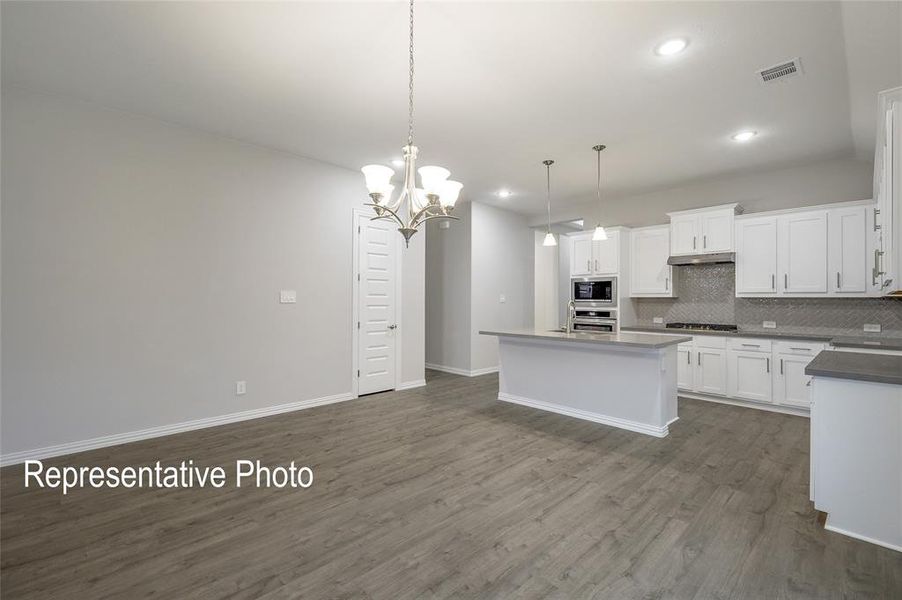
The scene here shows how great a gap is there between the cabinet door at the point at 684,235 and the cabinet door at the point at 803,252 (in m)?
0.87

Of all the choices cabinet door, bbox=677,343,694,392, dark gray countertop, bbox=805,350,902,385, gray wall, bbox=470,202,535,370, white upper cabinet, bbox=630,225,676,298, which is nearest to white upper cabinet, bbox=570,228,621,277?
white upper cabinet, bbox=630,225,676,298

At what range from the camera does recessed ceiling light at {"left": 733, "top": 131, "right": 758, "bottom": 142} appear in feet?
12.9

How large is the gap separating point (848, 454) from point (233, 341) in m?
4.97

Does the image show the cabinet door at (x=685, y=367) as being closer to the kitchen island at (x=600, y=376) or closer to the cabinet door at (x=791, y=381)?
the cabinet door at (x=791, y=381)

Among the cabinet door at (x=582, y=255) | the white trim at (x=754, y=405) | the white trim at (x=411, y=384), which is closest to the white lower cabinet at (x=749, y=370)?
the white trim at (x=754, y=405)

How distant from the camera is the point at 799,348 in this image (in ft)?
14.4

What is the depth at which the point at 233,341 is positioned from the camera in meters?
4.17

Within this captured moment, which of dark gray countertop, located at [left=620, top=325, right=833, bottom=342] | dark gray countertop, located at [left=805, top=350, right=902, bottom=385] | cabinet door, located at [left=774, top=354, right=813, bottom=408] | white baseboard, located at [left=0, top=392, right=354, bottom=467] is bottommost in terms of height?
white baseboard, located at [left=0, top=392, right=354, bottom=467]

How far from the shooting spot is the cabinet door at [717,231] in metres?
5.02

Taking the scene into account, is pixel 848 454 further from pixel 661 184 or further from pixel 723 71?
pixel 661 184

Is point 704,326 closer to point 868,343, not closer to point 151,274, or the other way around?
point 868,343

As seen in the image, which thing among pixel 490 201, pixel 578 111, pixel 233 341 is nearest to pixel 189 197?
pixel 233 341

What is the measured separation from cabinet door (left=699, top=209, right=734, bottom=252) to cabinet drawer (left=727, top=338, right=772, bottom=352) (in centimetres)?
117

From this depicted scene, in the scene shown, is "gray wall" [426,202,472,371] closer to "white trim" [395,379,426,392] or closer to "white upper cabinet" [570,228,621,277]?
"white trim" [395,379,426,392]
